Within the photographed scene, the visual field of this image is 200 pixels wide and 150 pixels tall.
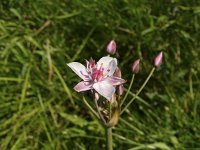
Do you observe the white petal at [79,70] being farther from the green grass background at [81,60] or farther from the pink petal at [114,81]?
the green grass background at [81,60]

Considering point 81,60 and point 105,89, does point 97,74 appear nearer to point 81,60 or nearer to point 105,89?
point 105,89

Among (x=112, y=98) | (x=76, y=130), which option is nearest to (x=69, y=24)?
(x=76, y=130)

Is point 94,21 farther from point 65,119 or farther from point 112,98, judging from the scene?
point 112,98

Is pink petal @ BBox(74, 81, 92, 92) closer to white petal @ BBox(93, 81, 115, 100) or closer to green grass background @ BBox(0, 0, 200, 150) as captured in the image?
white petal @ BBox(93, 81, 115, 100)

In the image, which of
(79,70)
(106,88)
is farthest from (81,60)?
(106,88)

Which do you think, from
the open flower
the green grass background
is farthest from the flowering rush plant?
the green grass background

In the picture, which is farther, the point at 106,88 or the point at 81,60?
the point at 81,60

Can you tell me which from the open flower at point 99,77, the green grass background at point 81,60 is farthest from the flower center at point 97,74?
the green grass background at point 81,60
